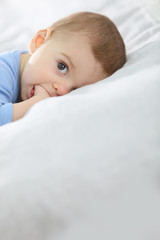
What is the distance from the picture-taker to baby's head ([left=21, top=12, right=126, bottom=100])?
946 millimetres

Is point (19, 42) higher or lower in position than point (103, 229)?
lower

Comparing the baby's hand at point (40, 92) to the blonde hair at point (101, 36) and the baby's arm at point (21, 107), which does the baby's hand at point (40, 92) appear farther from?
the blonde hair at point (101, 36)

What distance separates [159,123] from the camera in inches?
19.9

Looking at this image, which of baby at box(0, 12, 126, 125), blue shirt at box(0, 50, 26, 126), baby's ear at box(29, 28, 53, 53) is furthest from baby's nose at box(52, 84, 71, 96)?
baby's ear at box(29, 28, 53, 53)

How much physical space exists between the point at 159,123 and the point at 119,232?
0.66ft

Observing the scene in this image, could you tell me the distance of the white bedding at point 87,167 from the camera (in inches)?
15.0

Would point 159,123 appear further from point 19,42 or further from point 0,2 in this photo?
point 0,2

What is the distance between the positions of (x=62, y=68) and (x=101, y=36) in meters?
0.17

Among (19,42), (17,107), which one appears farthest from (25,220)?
(19,42)

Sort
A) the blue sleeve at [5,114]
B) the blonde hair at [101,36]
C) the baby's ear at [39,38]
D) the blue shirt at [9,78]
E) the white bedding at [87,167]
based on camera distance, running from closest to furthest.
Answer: the white bedding at [87,167], the blue sleeve at [5,114], the blue shirt at [9,78], the blonde hair at [101,36], the baby's ear at [39,38]

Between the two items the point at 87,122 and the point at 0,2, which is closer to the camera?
the point at 87,122

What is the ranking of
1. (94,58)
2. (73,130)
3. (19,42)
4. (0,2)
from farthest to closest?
(0,2)
(19,42)
(94,58)
(73,130)

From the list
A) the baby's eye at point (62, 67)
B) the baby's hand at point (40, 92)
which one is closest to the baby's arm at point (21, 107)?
the baby's hand at point (40, 92)

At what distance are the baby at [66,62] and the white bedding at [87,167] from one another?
354 millimetres
